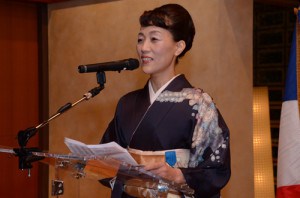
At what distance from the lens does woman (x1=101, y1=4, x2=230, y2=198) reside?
6.10ft

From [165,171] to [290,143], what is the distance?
1.03 meters

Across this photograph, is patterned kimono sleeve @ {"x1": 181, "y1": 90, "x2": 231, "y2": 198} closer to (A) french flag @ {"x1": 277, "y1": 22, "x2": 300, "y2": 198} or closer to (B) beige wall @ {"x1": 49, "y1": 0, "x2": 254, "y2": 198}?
(A) french flag @ {"x1": 277, "y1": 22, "x2": 300, "y2": 198}

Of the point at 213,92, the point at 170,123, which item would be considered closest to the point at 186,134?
the point at 170,123

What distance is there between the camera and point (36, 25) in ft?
13.4

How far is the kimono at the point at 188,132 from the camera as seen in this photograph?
1846 millimetres

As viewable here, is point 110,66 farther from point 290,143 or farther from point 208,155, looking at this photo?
point 290,143

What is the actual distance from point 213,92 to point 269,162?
0.71 metres

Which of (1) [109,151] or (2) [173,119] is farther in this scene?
(2) [173,119]

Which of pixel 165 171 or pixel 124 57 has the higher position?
pixel 124 57

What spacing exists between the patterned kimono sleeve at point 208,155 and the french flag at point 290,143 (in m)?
0.66

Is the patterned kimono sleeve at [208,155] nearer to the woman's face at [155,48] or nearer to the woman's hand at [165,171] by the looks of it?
the woman's hand at [165,171]

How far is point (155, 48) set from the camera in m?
1.99

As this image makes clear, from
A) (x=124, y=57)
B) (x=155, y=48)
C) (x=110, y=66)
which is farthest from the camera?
(x=124, y=57)

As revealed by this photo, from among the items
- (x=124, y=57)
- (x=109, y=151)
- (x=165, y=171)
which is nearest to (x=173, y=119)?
(x=165, y=171)
